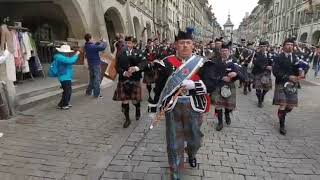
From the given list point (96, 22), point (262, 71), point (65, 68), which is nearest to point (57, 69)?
point (65, 68)

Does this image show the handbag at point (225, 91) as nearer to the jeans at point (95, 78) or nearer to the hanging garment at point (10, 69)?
the jeans at point (95, 78)

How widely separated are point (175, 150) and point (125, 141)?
2020 mm

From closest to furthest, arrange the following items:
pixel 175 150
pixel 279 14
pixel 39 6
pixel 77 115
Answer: pixel 175 150, pixel 77 115, pixel 39 6, pixel 279 14

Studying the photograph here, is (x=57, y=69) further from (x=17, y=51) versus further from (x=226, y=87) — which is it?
(x=226, y=87)

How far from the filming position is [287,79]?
7324mm

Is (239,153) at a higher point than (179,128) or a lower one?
lower

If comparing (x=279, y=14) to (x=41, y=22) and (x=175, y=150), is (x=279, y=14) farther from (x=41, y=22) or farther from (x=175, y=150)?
(x=175, y=150)

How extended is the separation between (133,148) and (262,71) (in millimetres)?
6450

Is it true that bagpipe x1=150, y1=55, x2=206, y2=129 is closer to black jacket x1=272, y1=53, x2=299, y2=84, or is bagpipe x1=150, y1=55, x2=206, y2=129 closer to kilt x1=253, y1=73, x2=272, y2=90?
black jacket x1=272, y1=53, x2=299, y2=84

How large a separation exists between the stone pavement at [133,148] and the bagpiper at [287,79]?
20.3 inches

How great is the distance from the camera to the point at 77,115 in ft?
27.2

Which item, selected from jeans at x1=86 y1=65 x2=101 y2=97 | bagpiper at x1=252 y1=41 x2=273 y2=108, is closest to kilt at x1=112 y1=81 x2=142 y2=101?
jeans at x1=86 y1=65 x2=101 y2=97

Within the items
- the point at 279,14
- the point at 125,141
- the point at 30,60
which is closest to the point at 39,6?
the point at 30,60

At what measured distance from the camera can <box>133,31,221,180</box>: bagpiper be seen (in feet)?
14.6
